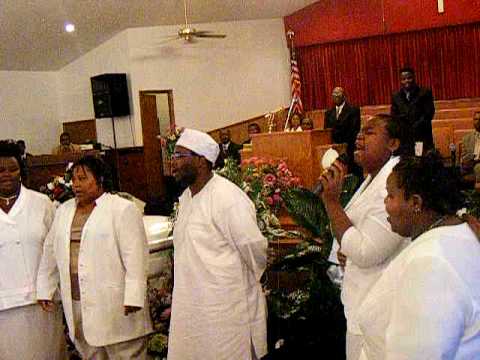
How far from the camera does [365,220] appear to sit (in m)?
2.14

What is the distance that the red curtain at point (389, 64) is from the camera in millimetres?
10750

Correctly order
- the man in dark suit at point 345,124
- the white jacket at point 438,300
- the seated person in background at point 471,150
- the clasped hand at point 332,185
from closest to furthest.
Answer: the white jacket at point 438,300
the clasped hand at point 332,185
the seated person in background at point 471,150
the man in dark suit at point 345,124

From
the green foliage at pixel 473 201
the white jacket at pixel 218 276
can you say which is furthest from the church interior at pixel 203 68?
the white jacket at pixel 218 276

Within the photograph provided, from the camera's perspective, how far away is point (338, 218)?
216cm

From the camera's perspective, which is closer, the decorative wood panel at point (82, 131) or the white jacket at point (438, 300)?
the white jacket at point (438, 300)

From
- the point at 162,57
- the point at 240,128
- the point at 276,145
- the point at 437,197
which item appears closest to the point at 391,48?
the point at 240,128

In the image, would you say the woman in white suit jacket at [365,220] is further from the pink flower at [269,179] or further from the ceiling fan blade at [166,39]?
the ceiling fan blade at [166,39]

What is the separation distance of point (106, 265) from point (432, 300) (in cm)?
206

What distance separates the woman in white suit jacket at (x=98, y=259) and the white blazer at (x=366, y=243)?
118cm

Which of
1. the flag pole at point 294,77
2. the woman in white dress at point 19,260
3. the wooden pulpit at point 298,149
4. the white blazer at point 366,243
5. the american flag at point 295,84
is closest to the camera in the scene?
the white blazer at point 366,243

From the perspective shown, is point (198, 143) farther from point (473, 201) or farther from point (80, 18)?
point (80, 18)

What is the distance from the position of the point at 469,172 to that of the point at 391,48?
5123 millimetres

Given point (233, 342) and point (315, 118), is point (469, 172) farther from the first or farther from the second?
point (315, 118)

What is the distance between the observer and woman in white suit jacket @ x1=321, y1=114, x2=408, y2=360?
2064mm
